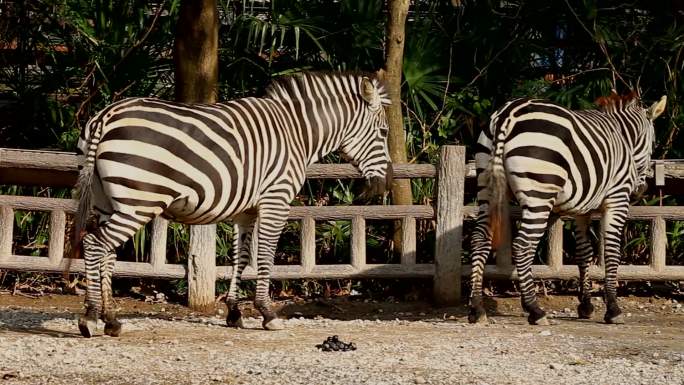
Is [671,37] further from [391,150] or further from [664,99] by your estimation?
[391,150]

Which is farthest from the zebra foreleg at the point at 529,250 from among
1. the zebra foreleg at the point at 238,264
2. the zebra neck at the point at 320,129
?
the zebra foreleg at the point at 238,264

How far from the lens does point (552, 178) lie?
398 inches

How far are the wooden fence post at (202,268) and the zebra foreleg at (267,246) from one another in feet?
4.87

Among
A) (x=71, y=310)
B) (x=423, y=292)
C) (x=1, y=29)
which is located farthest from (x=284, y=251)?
(x=1, y=29)

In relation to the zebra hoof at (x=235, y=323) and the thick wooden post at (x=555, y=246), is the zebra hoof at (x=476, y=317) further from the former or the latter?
the zebra hoof at (x=235, y=323)

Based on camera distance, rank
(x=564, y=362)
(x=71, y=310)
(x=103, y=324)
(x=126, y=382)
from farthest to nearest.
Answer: (x=71, y=310), (x=103, y=324), (x=564, y=362), (x=126, y=382)

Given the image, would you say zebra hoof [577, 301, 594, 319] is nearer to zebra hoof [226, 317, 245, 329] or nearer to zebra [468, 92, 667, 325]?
zebra [468, 92, 667, 325]

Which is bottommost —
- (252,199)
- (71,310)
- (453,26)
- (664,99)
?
(71,310)

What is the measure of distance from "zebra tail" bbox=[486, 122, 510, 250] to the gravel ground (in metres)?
0.89

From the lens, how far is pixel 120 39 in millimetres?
12867

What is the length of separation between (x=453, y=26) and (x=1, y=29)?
198 inches

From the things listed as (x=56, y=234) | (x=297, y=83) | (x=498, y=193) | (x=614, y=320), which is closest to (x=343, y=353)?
(x=498, y=193)

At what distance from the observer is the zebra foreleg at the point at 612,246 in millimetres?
10914

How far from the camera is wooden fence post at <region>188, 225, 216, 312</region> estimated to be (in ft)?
37.2
